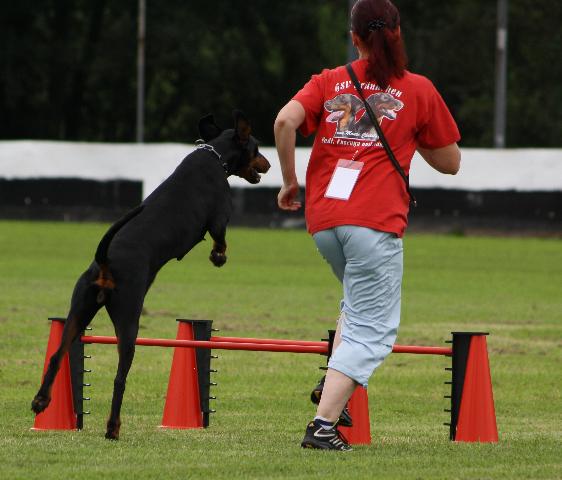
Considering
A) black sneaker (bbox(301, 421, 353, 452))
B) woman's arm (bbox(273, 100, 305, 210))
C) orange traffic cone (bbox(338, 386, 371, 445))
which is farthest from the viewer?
orange traffic cone (bbox(338, 386, 371, 445))

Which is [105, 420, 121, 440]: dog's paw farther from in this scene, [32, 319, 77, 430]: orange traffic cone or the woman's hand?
the woman's hand

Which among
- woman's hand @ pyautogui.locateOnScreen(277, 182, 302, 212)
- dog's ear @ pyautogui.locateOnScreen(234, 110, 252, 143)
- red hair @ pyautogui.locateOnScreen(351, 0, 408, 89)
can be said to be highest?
red hair @ pyautogui.locateOnScreen(351, 0, 408, 89)

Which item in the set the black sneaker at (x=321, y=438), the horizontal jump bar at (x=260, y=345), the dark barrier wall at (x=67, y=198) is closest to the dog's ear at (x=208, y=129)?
the horizontal jump bar at (x=260, y=345)

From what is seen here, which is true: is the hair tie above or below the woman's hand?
above

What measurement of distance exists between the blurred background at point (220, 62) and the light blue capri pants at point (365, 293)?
40070mm

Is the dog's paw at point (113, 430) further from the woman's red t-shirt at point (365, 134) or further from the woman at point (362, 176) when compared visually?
the woman's red t-shirt at point (365, 134)

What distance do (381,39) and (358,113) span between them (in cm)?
36

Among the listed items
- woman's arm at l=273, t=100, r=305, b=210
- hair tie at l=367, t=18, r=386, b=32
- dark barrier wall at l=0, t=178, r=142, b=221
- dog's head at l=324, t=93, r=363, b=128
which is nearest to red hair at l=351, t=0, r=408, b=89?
hair tie at l=367, t=18, r=386, b=32

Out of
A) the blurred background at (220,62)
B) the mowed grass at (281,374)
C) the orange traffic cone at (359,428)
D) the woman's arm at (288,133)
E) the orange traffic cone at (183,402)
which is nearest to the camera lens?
the mowed grass at (281,374)

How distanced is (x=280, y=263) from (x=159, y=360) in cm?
1222

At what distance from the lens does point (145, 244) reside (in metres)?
7.27

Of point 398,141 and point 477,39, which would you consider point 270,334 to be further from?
point 477,39

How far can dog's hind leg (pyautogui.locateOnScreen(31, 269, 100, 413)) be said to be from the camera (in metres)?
7.11

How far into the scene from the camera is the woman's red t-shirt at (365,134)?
6.72 m
